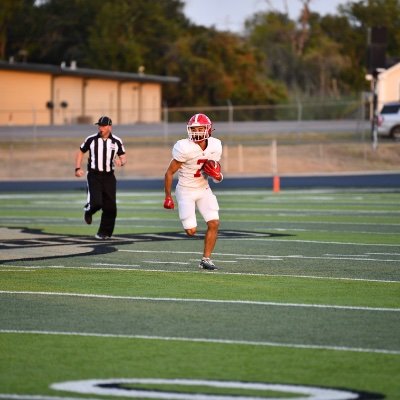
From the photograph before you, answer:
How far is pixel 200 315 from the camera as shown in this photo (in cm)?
943

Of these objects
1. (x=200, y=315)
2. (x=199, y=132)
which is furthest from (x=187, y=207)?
(x=200, y=315)

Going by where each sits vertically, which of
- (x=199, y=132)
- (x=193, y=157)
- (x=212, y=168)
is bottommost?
(x=212, y=168)

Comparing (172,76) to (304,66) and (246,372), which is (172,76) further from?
(246,372)

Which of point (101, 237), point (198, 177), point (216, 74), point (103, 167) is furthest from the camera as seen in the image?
point (216, 74)

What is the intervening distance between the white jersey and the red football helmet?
0.11 meters

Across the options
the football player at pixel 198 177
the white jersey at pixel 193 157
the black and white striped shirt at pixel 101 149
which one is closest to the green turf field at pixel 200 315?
the football player at pixel 198 177

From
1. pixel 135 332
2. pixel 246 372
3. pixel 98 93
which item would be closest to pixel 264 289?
pixel 135 332

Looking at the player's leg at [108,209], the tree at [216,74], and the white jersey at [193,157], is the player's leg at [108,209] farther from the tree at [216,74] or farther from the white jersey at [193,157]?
the tree at [216,74]

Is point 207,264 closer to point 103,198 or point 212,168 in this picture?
point 212,168

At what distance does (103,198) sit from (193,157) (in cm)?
442

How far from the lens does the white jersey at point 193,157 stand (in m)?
12.6

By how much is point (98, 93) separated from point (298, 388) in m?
55.0

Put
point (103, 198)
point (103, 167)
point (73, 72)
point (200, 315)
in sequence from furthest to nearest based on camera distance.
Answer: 1. point (73, 72)
2. point (103, 198)
3. point (103, 167)
4. point (200, 315)

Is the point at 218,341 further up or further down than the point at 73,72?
further down
